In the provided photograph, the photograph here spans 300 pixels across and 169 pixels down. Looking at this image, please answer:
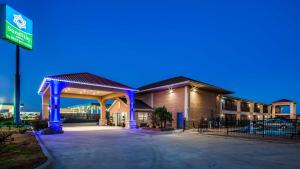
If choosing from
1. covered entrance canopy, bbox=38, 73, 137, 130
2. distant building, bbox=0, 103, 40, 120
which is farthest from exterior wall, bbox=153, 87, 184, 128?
distant building, bbox=0, 103, 40, 120

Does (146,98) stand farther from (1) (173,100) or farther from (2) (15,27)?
(2) (15,27)

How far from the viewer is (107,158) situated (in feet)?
31.4


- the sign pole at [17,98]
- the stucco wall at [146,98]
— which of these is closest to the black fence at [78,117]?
the stucco wall at [146,98]

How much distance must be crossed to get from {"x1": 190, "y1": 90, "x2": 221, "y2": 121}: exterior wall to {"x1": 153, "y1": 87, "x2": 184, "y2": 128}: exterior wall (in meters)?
1.49

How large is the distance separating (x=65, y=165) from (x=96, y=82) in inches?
754

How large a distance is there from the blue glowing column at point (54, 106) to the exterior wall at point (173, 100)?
1506 centimetres

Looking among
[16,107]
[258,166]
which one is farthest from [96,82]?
[258,166]

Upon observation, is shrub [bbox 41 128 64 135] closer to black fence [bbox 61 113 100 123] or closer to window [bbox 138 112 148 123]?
window [bbox 138 112 148 123]

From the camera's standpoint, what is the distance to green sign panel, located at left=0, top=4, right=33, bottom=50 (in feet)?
79.6

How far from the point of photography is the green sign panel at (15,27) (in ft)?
79.6

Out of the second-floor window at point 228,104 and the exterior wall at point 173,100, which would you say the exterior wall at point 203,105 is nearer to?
the exterior wall at point 173,100

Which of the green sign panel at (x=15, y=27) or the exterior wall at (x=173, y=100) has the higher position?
the green sign panel at (x=15, y=27)

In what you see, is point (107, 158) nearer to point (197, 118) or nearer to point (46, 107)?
point (197, 118)

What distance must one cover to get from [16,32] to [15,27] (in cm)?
59
